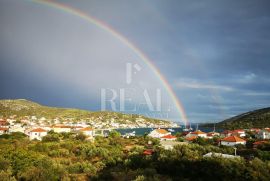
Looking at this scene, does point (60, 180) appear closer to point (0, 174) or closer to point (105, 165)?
point (0, 174)

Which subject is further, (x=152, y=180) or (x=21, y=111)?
(x=21, y=111)

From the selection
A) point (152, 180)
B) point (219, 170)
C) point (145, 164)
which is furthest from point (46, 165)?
point (219, 170)

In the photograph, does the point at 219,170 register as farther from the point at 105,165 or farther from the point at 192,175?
the point at 105,165

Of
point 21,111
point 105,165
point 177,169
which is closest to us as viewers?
point 177,169

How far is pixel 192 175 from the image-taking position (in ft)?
70.7

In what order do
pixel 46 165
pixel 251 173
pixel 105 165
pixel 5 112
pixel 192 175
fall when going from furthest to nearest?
pixel 5 112 < pixel 105 165 < pixel 46 165 < pixel 192 175 < pixel 251 173

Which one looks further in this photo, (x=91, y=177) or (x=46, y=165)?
(x=46, y=165)

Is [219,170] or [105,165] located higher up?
[219,170]

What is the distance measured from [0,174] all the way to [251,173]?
1774 cm

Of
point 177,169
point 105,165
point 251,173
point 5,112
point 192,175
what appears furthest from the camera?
point 5,112

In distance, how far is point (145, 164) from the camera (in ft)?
88.9

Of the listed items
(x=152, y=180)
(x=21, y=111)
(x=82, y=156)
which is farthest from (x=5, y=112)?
(x=152, y=180)

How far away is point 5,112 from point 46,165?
159 metres

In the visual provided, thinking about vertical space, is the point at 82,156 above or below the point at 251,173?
below
